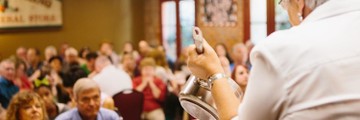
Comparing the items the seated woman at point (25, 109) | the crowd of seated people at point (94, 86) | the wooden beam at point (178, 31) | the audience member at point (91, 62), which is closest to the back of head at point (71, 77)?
the crowd of seated people at point (94, 86)

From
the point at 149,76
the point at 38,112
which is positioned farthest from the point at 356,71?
the point at 149,76

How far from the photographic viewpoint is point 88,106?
3.17m

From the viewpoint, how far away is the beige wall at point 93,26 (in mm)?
8906

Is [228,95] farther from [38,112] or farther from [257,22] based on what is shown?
[257,22]

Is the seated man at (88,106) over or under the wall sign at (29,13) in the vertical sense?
under

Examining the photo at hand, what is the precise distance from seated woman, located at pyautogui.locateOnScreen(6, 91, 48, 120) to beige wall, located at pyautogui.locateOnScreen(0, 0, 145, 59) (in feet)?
18.7

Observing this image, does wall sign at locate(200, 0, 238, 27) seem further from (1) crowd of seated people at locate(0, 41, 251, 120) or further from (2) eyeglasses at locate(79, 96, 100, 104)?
(2) eyeglasses at locate(79, 96, 100, 104)

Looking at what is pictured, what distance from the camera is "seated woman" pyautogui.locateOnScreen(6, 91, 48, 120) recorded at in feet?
9.80

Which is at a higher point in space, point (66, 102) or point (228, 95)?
point (228, 95)

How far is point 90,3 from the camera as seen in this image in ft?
31.4

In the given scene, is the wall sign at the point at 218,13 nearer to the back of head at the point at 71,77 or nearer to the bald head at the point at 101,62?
the bald head at the point at 101,62

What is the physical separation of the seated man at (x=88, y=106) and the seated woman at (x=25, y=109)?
0.17 metres

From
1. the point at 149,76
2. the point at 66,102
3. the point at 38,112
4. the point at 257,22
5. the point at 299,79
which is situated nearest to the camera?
the point at 299,79

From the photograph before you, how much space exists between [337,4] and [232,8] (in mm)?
7245
